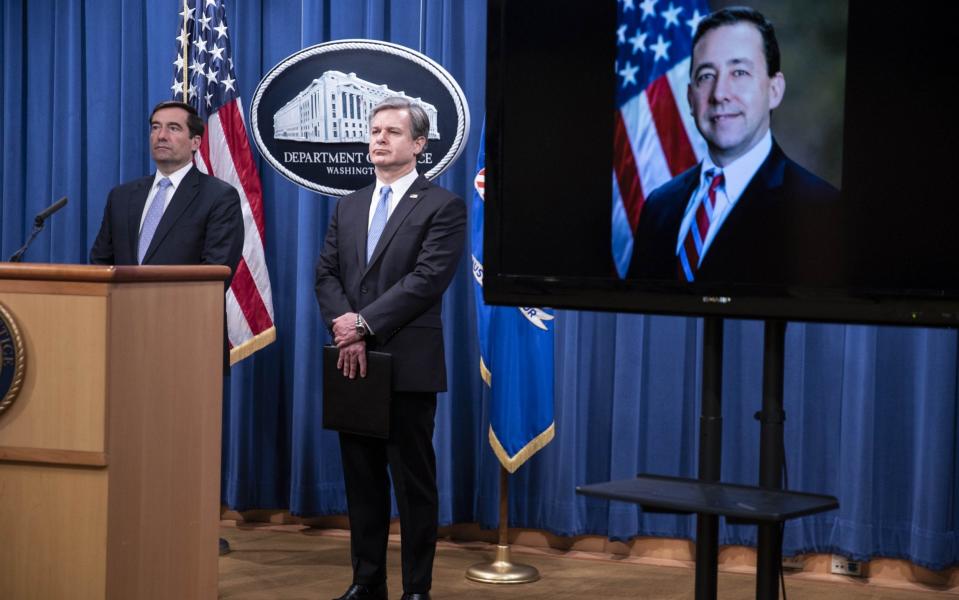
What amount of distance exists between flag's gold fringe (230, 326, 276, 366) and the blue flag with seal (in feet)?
3.54

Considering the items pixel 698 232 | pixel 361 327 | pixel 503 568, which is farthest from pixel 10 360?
pixel 503 568

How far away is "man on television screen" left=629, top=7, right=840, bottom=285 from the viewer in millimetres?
1799

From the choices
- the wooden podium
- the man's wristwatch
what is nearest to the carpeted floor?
the man's wristwatch

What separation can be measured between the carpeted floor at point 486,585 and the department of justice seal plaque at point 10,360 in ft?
5.39

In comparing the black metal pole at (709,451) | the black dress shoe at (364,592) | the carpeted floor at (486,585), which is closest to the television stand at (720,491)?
the black metal pole at (709,451)

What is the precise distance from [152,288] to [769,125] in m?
1.70

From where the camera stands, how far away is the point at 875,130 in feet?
5.72

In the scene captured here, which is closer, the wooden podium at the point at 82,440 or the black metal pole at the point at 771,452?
the black metal pole at the point at 771,452

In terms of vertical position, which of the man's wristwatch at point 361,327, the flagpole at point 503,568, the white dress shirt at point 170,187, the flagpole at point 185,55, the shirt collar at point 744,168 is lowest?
the flagpole at point 503,568

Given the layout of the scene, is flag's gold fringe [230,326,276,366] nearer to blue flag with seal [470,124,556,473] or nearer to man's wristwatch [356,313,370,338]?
blue flag with seal [470,124,556,473]

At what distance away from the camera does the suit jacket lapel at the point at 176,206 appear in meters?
4.45

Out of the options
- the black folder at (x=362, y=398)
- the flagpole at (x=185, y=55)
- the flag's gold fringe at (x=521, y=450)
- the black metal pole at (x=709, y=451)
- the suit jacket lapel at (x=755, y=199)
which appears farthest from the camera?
the flagpole at (x=185, y=55)

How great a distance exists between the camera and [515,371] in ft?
14.9

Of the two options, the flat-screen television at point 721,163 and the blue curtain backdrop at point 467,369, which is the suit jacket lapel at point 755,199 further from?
the blue curtain backdrop at point 467,369
